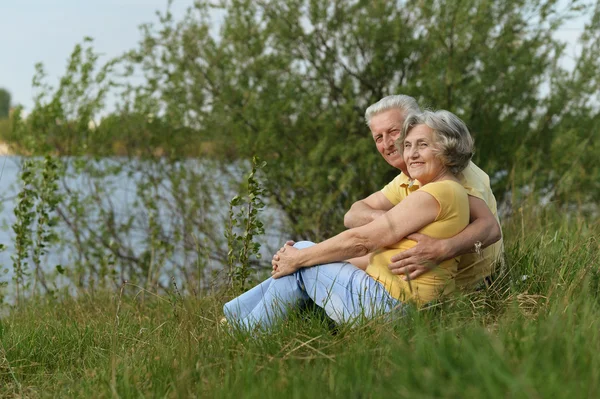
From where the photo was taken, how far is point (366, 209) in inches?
164

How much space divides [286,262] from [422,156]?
831 mm

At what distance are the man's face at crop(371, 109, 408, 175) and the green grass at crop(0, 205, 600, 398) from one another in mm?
817

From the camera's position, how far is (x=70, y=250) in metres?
8.11

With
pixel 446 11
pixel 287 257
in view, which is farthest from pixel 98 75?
pixel 287 257

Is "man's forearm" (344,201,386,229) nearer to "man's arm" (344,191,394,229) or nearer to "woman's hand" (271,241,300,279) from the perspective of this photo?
"man's arm" (344,191,394,229)

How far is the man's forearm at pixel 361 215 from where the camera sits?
4.06 meters

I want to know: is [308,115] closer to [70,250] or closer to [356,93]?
[356,93]

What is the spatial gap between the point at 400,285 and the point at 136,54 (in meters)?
5.42

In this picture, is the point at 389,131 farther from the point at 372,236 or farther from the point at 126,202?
the point at 126,202

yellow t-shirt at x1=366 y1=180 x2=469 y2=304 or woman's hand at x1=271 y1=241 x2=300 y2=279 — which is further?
woman's hand at x1=271 y1=241 x2=300 y2=279

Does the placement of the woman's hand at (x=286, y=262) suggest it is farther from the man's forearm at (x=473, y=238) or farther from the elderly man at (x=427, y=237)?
the man's forearm at (x=473, y=238)

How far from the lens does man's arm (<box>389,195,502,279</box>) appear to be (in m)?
3.12

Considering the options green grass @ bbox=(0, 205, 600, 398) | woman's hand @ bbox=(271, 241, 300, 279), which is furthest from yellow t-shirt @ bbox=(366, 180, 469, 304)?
woman's hand @ bbox=(271, 241, 300, 279)

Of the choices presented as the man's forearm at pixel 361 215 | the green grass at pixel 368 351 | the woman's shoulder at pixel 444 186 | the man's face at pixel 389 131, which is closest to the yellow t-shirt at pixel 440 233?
the woman's shoulder at pixel 444 186
